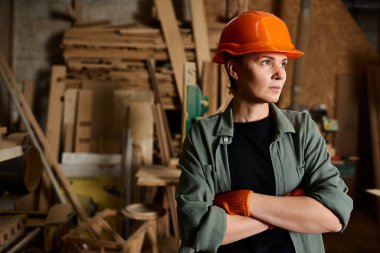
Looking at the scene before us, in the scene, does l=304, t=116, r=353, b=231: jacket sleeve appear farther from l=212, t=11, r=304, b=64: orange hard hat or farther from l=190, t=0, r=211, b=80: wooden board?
l=190, t=0, r=211, b=80: wooden board

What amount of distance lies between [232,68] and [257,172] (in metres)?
0.40

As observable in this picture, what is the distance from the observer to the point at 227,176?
3.95ft

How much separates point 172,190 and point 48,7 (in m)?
2.74

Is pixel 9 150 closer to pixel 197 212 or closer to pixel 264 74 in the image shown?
pixel 197 212

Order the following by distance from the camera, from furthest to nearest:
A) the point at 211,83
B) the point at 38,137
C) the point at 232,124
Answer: the point at 211,83 < the point at 38,137 < the point at 232,124

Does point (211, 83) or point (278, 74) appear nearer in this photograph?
point (278, 74)

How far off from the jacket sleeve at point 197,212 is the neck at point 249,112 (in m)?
0.23

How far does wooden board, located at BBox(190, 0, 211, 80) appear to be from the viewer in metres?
3.84

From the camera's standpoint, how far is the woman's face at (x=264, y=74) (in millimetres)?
1173

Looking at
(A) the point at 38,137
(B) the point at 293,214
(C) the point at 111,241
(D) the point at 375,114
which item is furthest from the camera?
(D) the point at 375,114

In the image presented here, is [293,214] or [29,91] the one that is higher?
[29,91]

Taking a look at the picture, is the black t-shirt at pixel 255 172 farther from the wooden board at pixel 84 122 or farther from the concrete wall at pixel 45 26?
the concrete wall at pixel 45 26

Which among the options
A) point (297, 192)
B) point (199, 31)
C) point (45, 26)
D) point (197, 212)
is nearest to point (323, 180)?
point (297, 192)

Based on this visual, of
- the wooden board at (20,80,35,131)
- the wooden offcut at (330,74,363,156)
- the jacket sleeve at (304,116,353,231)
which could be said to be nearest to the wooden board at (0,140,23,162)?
the wooden board at (20,80,35,131)
